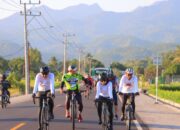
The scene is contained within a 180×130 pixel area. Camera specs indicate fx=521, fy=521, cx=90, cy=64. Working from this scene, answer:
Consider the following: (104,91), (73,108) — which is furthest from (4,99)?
(104,91)

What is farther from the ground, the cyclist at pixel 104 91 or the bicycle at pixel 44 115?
the cyclist at pixel 104 91

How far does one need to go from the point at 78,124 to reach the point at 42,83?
10.5 ft

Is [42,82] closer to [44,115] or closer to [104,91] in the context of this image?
[44,115]

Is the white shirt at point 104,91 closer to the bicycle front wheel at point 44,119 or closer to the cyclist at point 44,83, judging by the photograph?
the cyclist at point 44,83

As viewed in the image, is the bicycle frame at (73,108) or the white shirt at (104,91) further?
the bicycle frame at (73,108)

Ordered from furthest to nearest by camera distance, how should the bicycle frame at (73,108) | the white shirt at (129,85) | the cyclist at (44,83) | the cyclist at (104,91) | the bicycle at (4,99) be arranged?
the bicycle at (4,99) → the white shirt at (129,85) → the bicycle frame at (73,108) → the cyclist at (104,91) → the cyclist at (44,83)

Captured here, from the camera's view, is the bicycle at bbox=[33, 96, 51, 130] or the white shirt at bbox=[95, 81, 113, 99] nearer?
the bicycle at bbox=[33, 96, 51, 130]

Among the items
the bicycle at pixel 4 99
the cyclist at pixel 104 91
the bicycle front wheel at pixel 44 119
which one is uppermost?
the cyclist at pixel 104 91

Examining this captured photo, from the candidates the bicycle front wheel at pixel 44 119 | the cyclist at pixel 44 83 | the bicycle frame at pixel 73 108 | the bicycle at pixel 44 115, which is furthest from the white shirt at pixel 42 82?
the bicycle frame at pixel 73 108

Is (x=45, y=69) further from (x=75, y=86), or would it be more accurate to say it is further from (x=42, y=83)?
(x=75, y=86)

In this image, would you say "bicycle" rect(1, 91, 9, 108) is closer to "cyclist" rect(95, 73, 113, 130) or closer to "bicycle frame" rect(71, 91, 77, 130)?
"bicycle frame" rect(71, 91, 77, 130)

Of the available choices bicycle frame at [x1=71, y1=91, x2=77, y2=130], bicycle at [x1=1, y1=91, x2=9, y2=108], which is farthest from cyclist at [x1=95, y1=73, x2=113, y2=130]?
bicycle at [x1=1, y1=91, x2=9, y2=108]

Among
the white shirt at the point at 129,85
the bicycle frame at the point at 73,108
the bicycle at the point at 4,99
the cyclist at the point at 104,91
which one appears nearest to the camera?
the cyclist at the point at 104,91

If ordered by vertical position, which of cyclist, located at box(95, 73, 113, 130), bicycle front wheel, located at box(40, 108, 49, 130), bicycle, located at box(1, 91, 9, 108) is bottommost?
bicycle, located at box(1, 91, 9, 108)
